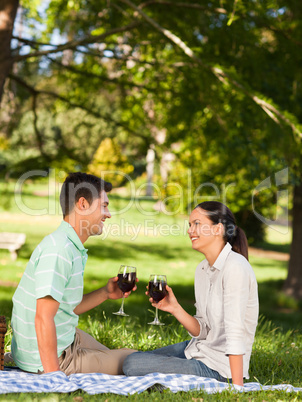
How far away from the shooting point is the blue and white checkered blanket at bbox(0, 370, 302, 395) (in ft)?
9.87

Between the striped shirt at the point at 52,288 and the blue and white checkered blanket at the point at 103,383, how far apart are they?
0.15 meters

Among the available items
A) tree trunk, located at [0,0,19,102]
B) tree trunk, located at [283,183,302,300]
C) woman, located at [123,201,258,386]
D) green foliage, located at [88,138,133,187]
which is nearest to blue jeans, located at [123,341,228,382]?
woman, located at [123,201,258,386]

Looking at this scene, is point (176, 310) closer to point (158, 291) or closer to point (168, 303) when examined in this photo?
point (168, 303)

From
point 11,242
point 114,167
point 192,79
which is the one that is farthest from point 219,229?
point 11,242

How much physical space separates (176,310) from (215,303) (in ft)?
0.91

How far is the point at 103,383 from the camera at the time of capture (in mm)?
3203

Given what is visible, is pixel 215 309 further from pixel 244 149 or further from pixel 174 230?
pixel 174 230

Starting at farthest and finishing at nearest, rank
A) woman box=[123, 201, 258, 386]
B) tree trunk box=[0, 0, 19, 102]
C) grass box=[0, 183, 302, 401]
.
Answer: tree trunk box=[0, 0, 19, 102] < grass box=[0, 183, 302, 401] < woman box=[123, 201, 258, 386]

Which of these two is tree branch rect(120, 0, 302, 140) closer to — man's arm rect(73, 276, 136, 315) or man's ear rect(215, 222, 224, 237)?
man's ear rect(215, 222, 224, 237)

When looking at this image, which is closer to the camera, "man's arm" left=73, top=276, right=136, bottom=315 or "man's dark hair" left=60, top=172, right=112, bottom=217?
"man's dark hair" left=60, top=172, right=112, bottom=217

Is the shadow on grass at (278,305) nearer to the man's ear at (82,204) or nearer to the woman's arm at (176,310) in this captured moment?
the woman's arm at (176,310)

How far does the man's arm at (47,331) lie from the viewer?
2.94 meters

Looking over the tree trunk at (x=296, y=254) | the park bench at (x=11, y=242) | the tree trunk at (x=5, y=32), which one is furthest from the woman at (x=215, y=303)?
the park bench at (x=11, y=242)

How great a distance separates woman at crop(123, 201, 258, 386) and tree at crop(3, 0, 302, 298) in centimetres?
235
